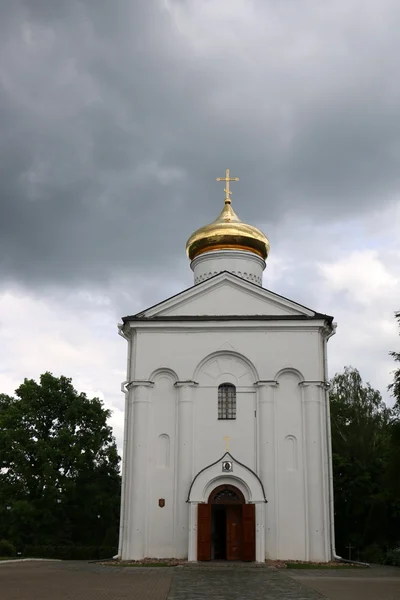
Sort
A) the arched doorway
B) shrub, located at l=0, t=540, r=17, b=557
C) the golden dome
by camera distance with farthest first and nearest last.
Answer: shrub, located at l=0, t=540, r=17, b=557
the golden dome
the arched doorway

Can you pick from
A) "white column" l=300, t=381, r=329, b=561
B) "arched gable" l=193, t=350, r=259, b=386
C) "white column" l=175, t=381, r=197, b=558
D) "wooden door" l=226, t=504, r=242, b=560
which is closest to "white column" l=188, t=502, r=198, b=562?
"white column" l=175, t=381, r=197, b=558

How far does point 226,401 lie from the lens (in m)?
21.4

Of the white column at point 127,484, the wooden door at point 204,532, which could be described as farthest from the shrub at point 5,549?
the wooden door at point 204,532

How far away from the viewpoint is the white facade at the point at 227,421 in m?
19.9

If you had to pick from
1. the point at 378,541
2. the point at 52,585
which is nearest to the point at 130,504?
the point at 52,585

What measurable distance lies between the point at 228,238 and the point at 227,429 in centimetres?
811

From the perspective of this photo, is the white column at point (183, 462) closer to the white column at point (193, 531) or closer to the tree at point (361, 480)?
the white column at point (193, 531)

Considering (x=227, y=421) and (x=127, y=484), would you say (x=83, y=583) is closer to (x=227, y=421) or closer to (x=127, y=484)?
(x=127, y=484)

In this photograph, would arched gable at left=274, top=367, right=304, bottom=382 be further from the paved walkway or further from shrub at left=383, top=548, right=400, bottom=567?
shrub at left=383, top=548, right=400, bottom=567

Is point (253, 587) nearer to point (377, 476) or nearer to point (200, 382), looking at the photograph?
point (200, 382)

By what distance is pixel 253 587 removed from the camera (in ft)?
43.1

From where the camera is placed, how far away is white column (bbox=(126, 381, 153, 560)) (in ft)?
65.6

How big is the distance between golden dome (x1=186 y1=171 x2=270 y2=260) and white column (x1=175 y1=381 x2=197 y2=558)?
677 cm

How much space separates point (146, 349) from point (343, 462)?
38.3 feet
